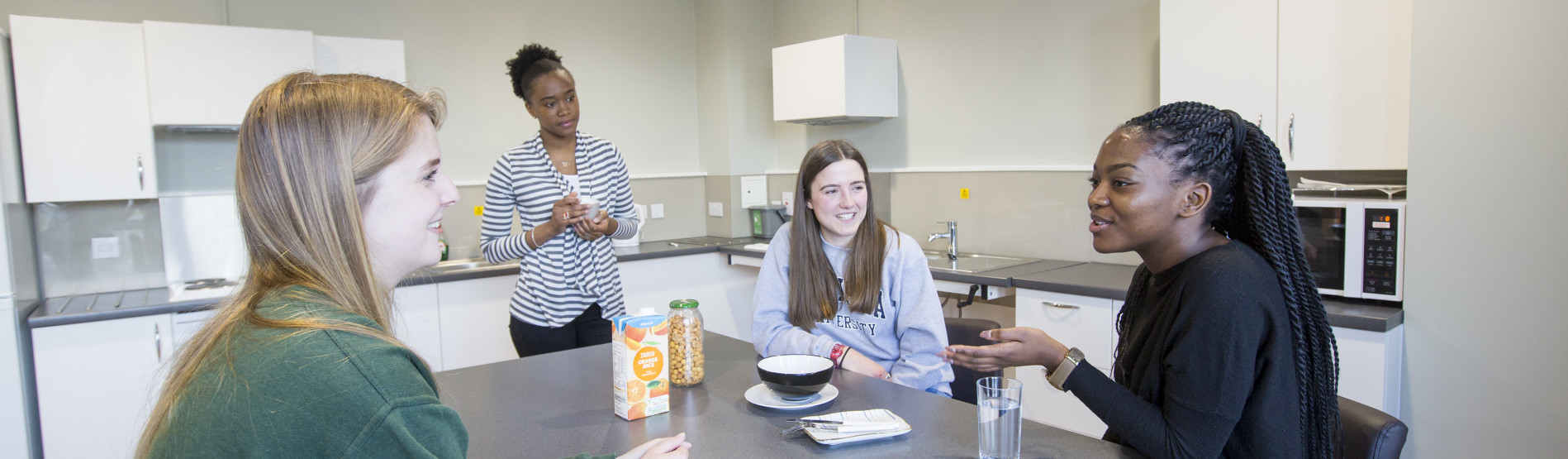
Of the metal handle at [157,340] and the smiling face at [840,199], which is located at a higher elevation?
the smiling face at [840,199]

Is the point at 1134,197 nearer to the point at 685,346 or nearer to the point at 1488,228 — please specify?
the point at 685,346

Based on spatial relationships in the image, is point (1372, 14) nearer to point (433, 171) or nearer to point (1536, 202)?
point (1536, 202)

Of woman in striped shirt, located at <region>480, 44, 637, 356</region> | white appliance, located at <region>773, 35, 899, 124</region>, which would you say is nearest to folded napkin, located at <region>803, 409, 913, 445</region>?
woman in striped shirt, located at <region>480, 44, 637, 356</region>

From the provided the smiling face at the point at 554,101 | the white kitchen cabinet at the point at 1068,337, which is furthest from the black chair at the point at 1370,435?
the smiling face at the point at 554,101

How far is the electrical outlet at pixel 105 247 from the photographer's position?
3.15 meters

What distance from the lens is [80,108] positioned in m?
2.78

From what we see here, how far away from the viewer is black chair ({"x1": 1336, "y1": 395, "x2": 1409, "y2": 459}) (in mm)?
1120

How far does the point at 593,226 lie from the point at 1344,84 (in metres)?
2.08

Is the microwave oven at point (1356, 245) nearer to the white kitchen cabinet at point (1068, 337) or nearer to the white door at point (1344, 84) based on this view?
the white door at point (1344, 84)

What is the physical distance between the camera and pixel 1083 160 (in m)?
3.35

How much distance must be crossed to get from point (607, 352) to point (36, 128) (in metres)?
2.23

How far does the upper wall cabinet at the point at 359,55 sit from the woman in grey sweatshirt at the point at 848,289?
1.96m

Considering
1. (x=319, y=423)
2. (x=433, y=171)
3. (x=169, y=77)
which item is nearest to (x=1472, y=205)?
(x=433, y=171)

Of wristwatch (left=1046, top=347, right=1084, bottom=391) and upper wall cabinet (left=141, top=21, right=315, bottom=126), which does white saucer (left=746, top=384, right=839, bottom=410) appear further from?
upper wall cabinet (left=141, top=21, right=315, bottom=126)
